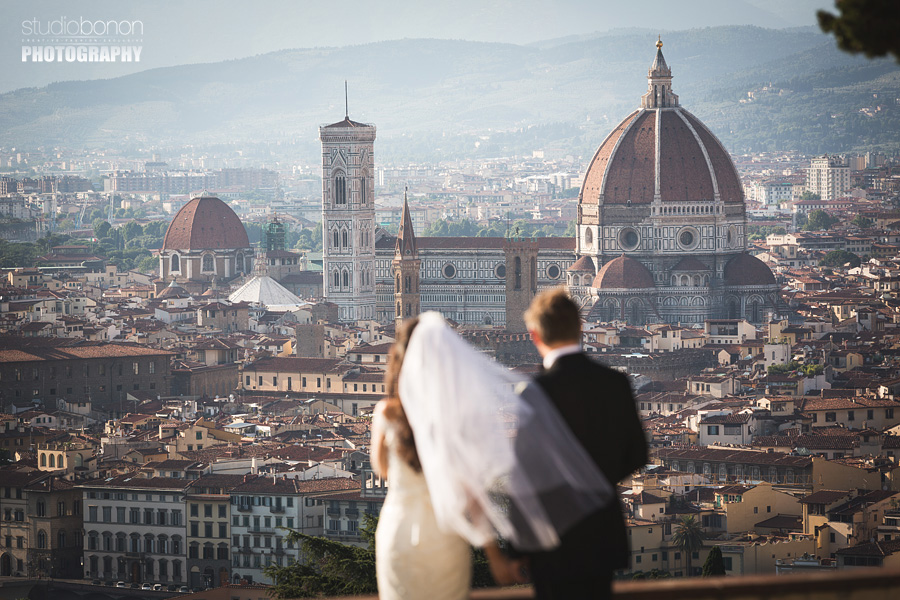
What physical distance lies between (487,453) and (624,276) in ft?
236

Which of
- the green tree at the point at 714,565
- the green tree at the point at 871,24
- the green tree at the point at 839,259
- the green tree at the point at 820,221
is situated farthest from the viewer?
the green tree at the point at 820,221

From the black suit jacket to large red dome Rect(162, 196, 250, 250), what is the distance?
99.0 metres

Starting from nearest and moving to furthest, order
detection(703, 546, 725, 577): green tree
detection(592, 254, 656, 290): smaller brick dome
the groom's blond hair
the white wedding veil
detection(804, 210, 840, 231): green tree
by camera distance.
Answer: the white wedding veil < the groom's blond hair < detection(703, 546, 725, 577): green tree < detection(592, 254, 656, 290): smaller brick dome < detection(804, 210, 840, 231): green tree

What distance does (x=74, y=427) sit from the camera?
150ft

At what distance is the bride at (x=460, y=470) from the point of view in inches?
224

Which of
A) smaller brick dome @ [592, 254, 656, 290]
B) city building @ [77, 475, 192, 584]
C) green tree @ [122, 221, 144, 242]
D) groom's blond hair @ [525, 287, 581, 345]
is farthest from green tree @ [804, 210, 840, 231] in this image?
groom's blond hair @ [525, 287, 581, 345]

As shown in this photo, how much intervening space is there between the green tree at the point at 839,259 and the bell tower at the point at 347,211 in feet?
97.8

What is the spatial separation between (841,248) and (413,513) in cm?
10532

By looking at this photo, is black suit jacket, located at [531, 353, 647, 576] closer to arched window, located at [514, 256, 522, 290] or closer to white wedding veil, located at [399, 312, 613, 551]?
white wedding veil, located at [399, 312, 613, 551]

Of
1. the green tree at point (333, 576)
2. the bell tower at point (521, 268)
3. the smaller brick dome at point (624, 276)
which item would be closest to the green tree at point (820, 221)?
the smaller brick dome at point (624, 276)

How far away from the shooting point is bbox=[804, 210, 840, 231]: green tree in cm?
12744

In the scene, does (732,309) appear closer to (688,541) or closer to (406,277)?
(406,277)

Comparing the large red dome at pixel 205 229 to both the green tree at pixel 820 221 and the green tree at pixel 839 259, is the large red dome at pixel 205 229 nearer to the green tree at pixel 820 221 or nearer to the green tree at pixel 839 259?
the green tree at pixel 839 259

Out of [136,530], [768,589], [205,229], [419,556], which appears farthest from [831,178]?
[419,556]
